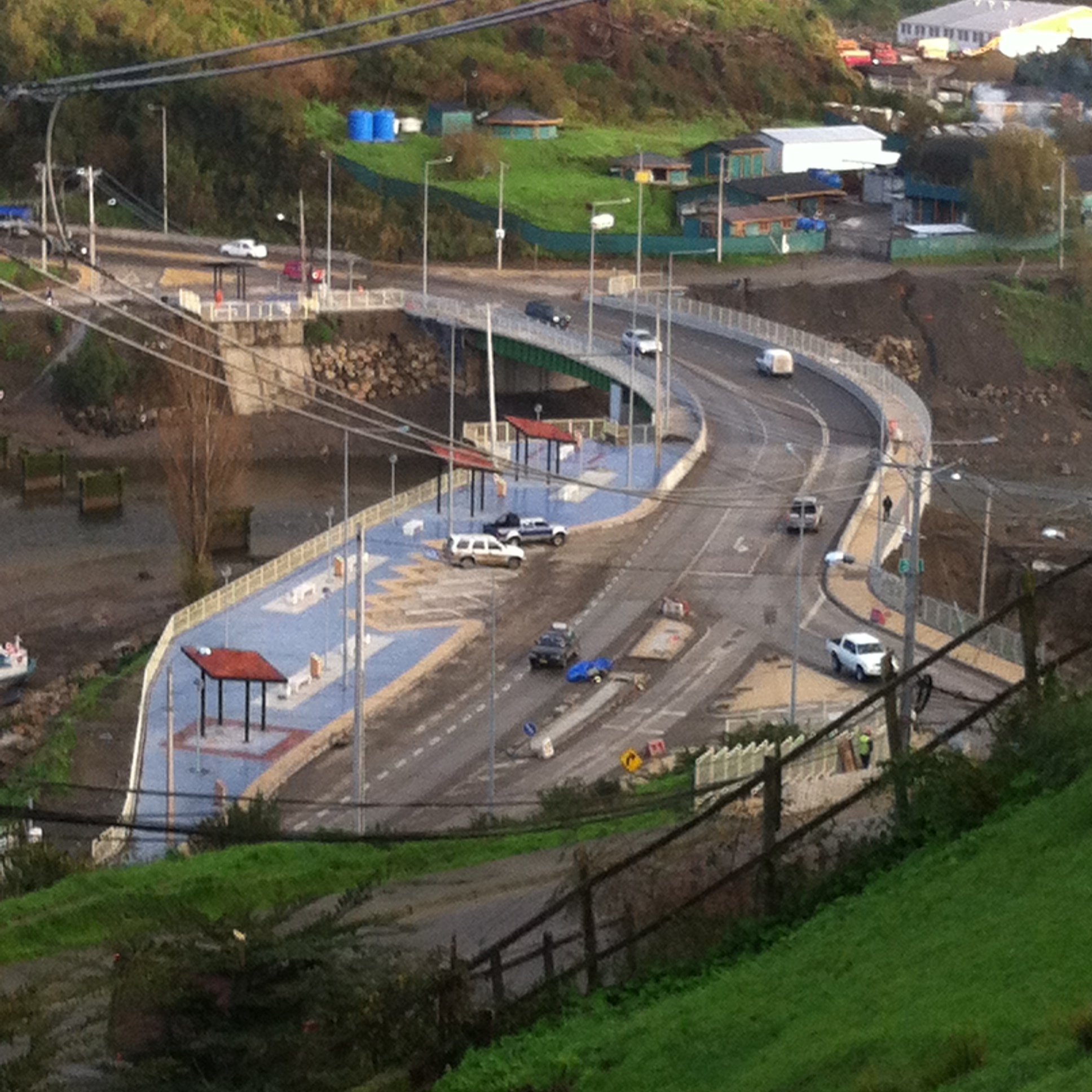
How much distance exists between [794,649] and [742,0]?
2287 inches

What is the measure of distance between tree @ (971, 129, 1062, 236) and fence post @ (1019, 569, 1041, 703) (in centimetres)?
4846

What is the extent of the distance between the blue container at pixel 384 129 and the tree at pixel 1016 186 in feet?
49.9

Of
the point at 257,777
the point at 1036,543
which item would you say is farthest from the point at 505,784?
the point at 1036,543

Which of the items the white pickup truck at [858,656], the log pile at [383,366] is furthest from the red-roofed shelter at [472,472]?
the log pile at [383,366]

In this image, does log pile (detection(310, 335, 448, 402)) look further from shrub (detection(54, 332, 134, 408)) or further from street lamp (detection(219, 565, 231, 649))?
street lamp (detection(219, 565, 231, 649))

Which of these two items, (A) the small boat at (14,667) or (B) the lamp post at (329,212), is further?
(B) the lamp post at (329,212)

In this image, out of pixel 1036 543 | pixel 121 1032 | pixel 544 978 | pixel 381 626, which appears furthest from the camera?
pixel 1036 543

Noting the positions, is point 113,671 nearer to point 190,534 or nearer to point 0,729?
point 0,729

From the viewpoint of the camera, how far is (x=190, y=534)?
33562 millimetres

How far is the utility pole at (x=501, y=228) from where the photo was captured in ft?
166

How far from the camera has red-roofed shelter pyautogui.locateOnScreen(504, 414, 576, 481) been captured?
36.7m

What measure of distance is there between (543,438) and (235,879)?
2333 cm

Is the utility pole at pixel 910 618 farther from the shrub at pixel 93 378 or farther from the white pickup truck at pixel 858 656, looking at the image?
the shrub at pixel 93 378

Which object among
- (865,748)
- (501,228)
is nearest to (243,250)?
(501,228)
